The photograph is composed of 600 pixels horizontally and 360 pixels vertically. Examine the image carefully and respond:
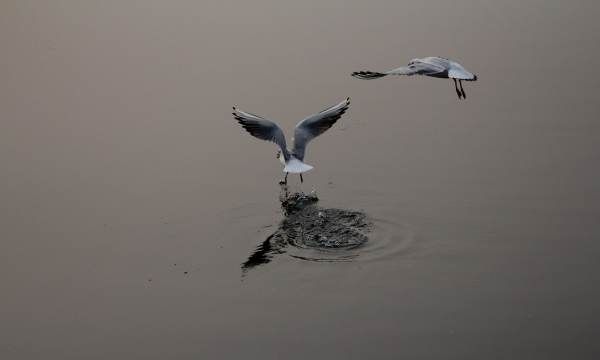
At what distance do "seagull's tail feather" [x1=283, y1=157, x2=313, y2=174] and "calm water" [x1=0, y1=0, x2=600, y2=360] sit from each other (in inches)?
29.3

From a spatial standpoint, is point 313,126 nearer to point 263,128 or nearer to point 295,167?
point 263,128

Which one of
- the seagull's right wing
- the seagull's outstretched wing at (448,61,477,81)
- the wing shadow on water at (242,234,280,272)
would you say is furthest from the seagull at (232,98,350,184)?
the seagull's outstretched wing at (448,61,477,81)

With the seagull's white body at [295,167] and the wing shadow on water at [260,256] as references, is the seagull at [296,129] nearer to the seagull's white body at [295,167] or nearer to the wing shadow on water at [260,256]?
the seagull's white body at [295,167]

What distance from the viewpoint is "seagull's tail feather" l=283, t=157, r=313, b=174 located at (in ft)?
41.3

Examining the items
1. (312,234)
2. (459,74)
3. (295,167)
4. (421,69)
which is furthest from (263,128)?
(459,74)

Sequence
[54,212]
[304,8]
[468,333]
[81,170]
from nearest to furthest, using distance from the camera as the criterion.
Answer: [468,333]
[54,212]
[81,170]
[304,8]

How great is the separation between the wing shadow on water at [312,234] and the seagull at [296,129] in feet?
2.31

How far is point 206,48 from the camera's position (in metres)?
21.0

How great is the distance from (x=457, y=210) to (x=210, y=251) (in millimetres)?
3756

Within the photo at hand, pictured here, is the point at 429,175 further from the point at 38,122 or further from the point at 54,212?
the point at 38,122

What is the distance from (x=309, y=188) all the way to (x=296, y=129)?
3.31 feet

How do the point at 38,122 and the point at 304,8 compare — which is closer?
the point at 38,122

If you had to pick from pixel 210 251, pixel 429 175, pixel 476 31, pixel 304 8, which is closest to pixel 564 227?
pixel 429 175

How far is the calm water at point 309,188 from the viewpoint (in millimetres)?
10039
